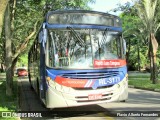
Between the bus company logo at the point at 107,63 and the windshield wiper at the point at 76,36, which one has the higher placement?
the windshield wiper at the point at 76,36

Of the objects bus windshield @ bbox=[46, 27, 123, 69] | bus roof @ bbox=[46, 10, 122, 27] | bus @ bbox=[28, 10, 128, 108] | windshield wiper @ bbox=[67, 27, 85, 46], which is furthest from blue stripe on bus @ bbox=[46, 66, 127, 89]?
bus roof @ bbox=[46, 10, 122, 27]

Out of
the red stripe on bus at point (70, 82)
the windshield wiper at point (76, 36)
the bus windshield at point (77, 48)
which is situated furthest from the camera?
the windshield wiper at point (76, 36)

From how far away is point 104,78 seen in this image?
1097 centimetres

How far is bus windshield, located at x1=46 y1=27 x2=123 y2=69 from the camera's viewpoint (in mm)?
10953

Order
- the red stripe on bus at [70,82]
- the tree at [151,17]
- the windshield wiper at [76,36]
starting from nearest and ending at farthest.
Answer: the red stripe on bus at [70,82] → the windshield wiper at [76,36] → the tree at [151,17]

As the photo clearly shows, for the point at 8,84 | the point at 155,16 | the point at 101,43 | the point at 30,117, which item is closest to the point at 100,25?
the point at 101,43

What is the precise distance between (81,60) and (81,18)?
1.43 metres

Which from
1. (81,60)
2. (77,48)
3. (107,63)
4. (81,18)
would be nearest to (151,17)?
(81,18)

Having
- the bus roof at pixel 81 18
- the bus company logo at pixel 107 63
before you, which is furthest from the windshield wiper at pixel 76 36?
the bus company logo at pixel 107 63

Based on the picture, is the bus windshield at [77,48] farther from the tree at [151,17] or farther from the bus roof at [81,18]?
the tree at [151,17]

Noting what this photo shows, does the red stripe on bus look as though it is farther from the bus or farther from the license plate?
the license plate

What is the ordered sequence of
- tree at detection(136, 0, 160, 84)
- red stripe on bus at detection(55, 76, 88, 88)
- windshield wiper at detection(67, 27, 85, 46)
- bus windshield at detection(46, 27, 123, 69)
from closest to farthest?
1. red stripe on bus at detection(55, 76, 88, 88)
2. bus windshield at detection(46, 27, 123, 69)
3. windshield wiper at detection(67, 27, 85, 46)
4. tree at detection(136, 0, 160, 84)

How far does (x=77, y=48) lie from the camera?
36.7 ft

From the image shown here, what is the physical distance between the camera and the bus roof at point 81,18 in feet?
37.1
